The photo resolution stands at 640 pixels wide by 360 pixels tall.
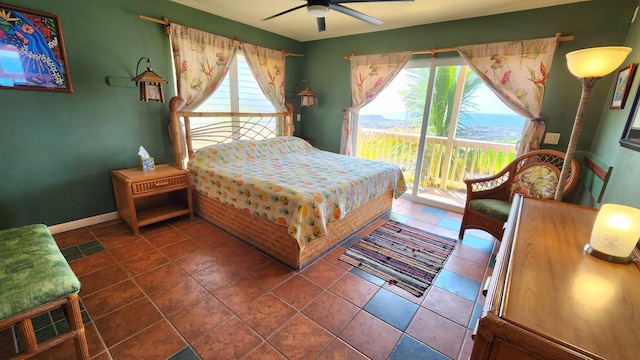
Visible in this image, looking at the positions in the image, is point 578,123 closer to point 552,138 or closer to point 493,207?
point 493,207

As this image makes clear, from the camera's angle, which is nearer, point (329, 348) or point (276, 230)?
point (329, 348)

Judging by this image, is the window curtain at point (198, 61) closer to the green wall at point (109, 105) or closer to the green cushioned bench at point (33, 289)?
the green wall at point (109, 105)

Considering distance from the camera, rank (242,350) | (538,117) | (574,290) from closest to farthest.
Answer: (574,290), (242,350), (538,117)

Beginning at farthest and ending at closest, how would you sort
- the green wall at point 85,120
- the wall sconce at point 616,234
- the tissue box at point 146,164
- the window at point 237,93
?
the window at point 237,93 → the tissue box at point 146,164 → the green wall at point 85,120 → the wall sconce at point 616,234

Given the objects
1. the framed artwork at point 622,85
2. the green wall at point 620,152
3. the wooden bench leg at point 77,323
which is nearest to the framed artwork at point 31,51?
the wooden bench leg at point 77,323

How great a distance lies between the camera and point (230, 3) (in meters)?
2.98

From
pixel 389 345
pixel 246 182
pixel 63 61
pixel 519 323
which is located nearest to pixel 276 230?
pixel 246 182

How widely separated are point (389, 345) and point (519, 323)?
106 centimetres

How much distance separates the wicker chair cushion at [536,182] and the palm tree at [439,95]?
1.24m

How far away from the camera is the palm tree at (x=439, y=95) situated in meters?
3.46

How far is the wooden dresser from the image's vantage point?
0.62 m

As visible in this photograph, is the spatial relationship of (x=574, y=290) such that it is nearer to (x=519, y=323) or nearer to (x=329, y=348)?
(x=519, y=323)

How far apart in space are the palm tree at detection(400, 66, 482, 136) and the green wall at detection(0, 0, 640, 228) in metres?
0.41

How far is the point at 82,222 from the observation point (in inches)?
107
